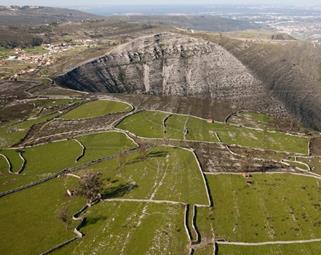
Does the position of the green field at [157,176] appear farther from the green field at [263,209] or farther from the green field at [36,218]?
the green field at [36,218]

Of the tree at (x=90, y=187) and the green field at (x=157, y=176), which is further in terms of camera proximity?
the green field at (x=157, y=176)

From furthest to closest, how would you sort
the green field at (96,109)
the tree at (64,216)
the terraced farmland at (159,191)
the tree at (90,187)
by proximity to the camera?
the green field at (96,109) < the tree at (90,187) < the tree at (64,216) < the terraced farmland at (159,191)

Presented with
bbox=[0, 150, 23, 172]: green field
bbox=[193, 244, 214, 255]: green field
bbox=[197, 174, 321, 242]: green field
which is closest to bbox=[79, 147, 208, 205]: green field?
bbox=[197, 174, 321, 242]: green field

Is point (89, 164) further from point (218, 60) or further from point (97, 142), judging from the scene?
point (218, 60)

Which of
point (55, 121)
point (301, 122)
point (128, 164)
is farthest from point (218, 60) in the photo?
point (128, 164)

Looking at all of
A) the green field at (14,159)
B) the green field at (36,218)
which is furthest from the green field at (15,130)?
the green field at (36,218)

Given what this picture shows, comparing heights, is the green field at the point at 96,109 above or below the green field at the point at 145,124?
above

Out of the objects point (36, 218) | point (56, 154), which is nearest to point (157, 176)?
point (36, 218)

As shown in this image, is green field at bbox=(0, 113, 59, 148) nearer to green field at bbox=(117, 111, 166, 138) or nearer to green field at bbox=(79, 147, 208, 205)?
green field at bbox=(117, 111, 166, 138)
